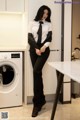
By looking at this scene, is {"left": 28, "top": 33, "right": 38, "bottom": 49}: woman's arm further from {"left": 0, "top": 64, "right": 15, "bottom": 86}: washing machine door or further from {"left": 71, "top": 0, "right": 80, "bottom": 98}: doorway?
{"left": 71, "top": 0, "right": 80, "bottom": 98}: doorway

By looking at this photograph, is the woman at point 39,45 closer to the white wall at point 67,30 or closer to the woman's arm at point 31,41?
A: the woman's arm at point 31,41

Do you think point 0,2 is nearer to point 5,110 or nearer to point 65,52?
point 65,52

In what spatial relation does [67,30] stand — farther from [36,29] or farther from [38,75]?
[38,75]

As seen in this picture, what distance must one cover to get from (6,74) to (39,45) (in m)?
0.71

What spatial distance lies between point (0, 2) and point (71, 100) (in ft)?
6.78

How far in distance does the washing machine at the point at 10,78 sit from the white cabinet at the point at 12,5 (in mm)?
728

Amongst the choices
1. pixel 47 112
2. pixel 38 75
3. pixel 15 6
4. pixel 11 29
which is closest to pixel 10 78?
pixel 38 75

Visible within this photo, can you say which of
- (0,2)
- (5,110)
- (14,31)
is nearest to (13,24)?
(14,31)

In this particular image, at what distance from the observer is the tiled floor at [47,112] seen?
10.4 feet

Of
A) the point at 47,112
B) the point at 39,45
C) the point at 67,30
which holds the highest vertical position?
the point at 67,30

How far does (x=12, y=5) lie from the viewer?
141 inches

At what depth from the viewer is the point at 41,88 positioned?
3475mm

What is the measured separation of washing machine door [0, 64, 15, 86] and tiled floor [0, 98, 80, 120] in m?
0.44

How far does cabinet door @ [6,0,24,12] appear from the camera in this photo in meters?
3.58
